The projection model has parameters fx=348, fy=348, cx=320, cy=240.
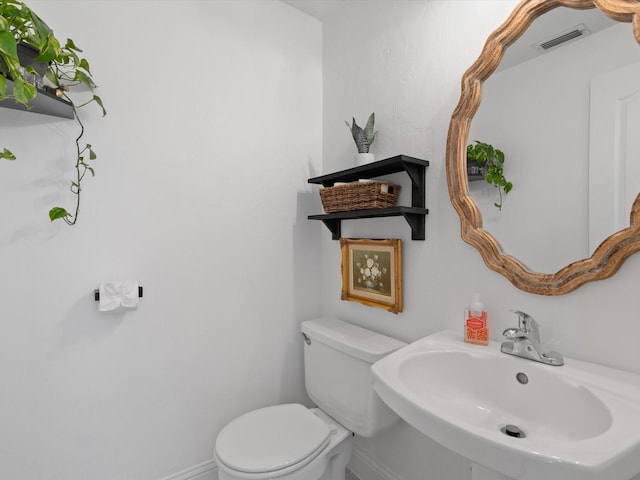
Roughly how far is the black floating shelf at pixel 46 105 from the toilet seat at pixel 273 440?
1279 mm

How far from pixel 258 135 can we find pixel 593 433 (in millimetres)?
1589

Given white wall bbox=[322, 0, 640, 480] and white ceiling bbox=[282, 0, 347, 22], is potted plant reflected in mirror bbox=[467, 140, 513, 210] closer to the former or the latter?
white wall bbox=[322, 0, 640, 480]

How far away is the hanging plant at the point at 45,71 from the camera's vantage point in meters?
0.86

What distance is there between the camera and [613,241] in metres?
0.89

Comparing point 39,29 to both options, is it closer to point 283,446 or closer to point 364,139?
point 364,139

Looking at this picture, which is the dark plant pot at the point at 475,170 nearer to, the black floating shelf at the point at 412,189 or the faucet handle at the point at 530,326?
the black floating shelf at the point at 412,189

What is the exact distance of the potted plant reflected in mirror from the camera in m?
1.11

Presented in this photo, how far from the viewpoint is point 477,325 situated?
111 centimetres

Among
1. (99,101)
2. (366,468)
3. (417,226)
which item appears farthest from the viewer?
(366,468)

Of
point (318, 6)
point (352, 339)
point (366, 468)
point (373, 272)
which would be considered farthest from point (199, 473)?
point (318, 6)

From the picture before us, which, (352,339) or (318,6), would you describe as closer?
(352,339)

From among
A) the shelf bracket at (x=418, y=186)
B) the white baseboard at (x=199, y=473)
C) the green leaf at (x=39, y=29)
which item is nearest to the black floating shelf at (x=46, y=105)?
the green leaf at (x=39, y=29)

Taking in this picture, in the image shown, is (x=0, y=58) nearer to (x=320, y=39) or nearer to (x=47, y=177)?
(x=47, y=177)

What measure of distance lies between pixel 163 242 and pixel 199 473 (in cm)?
103
